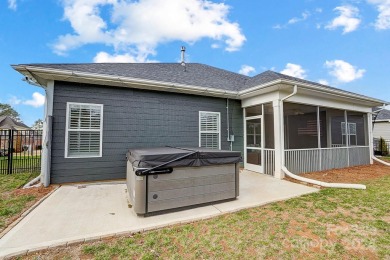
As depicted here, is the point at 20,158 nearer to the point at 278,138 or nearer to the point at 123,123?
the point at 123,123

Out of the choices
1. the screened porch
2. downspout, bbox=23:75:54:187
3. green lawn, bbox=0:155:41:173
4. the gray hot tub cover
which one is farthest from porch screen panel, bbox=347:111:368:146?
green lawn, bbox=0:155:41:173

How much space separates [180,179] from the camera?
135 inches

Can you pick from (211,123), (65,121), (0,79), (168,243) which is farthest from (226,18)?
(0,79)

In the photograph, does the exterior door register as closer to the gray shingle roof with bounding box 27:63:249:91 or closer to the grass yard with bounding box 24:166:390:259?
the gray shingle roof with bounding box 27:63:249:91

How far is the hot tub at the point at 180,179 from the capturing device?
311cm

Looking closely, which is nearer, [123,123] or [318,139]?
[123,123]

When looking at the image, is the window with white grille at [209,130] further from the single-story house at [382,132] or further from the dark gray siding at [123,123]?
the single-story house at [382,132]

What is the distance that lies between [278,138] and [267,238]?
408 centimetres

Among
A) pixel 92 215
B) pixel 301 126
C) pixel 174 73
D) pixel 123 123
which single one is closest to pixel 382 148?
pixel 301 126

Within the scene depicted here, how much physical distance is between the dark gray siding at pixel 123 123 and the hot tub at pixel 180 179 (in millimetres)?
2395

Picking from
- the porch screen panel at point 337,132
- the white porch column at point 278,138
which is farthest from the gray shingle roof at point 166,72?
the porch screen panel at point 337,132

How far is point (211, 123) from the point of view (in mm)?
7145

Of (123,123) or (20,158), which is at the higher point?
(123,123)

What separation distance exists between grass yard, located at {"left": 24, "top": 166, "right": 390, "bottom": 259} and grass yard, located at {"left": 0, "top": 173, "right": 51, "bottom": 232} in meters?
1.63
